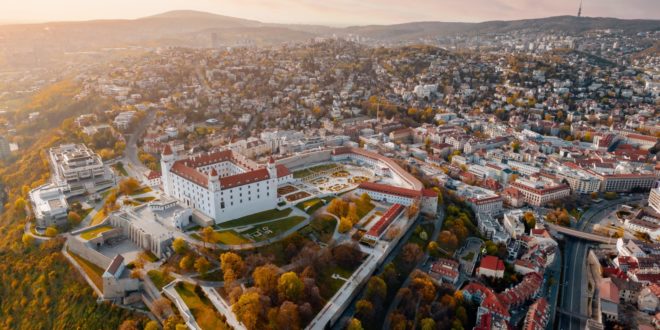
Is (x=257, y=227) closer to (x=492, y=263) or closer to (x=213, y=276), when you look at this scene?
(x=213, y=276)

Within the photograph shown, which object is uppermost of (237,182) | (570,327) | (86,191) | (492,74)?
(492,74)

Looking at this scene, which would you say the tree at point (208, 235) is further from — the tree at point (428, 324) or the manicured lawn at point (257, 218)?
the tree at point (428, 324)

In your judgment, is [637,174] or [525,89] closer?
[637,174]

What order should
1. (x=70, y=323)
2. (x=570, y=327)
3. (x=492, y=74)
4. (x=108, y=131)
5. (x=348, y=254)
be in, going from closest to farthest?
(x=70, y=323) → (x=570, y=327) → (x=348, y=254) → (x=108, y=131) → (x=492, y=74)

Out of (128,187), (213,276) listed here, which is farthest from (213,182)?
(128,187)

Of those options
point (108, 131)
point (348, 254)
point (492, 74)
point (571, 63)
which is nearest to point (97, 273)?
point (348, 254)

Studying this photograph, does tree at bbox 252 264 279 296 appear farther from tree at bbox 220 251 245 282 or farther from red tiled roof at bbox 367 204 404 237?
red tiled roof at bbox 367 204 404 237

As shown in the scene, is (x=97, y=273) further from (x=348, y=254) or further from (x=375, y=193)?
(x=375, y=193)

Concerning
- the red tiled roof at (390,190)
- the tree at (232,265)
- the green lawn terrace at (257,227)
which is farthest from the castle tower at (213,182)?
the red tiled roof at (390,190)
